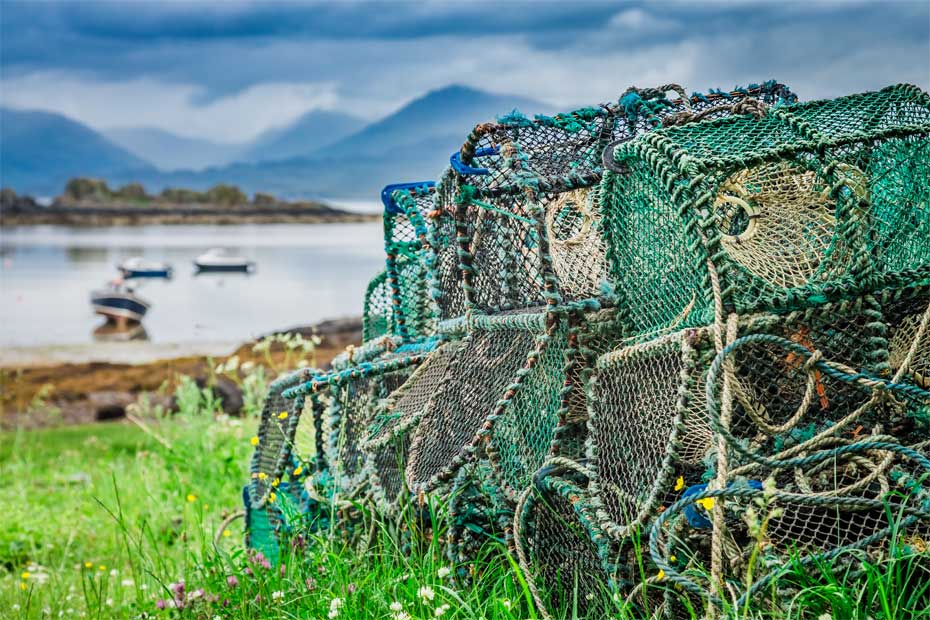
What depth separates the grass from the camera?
2.45 metres

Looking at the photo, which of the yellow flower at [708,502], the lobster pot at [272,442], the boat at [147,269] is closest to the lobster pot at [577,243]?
the yellow flower at [708,502]

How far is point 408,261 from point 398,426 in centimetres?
93

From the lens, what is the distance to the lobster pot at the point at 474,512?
10.5 ft

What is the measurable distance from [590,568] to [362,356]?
1.51 metres

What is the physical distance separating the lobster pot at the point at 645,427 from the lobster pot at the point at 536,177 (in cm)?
33

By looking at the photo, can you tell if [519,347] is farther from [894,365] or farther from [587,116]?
[894,365]

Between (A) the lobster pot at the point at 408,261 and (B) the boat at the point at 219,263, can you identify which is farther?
(B) the boat at the point at 219,263

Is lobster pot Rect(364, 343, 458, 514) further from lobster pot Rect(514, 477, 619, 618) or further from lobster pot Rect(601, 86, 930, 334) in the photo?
lobster pot Rect(601, 86, 930, 334)

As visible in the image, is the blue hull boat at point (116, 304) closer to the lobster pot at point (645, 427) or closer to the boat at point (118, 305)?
the boat at point (118, 305)

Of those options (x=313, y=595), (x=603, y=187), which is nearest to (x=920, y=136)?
(x=603, y=187)

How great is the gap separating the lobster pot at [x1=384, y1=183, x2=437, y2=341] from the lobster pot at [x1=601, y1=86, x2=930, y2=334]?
3.78 ft

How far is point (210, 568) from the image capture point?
366 centimetres

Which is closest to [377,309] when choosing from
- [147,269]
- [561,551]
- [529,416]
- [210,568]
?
[210,568]

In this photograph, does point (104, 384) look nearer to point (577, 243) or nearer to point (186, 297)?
point (577, 243)
